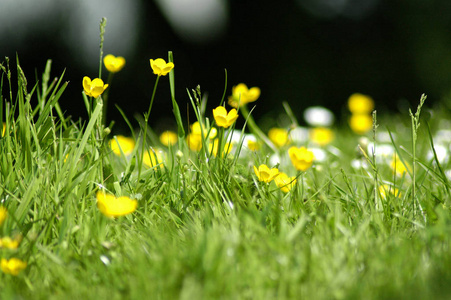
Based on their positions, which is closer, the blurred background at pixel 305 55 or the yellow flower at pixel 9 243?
the yellow flower at pixel 9 243

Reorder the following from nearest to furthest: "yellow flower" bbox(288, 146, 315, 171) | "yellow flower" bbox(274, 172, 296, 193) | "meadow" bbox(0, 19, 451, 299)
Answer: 1. "meadow" bbox(0, 19, 451, 299)
2. "yellow flower" bbox(288, 146, 315, 171)
3. "yellow flower" bbox(274, 172, 296, 193)

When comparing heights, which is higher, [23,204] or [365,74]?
[23,204]

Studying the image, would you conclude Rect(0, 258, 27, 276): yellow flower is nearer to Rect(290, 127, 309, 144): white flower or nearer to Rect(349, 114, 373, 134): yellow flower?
Rect(290, 127, 309, 144): white flower

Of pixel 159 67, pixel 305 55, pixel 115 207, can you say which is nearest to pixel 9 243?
pixel 115 207

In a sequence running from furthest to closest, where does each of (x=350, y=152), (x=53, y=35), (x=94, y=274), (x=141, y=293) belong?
(x=53, y=35)
(x=350, y=152)
(x=94, y=274)
(x=141, y=293)

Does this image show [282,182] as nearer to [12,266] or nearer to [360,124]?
[12,266]

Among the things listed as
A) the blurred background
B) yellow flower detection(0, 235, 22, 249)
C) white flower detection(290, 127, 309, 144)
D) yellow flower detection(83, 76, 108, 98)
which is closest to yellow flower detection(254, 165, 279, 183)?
yellow flower detection(83, 76, 108, 98)

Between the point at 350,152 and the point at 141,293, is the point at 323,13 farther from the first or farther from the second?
the point at 141,293

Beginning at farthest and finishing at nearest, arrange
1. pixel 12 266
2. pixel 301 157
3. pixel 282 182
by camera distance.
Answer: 1. pixel 282 182
2. pixel 301 157
3. pixel 12 266

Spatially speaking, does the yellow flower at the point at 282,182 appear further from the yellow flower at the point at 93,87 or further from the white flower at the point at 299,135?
the white flower at the point at 299,135

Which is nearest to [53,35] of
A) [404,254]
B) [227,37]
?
[227,37]

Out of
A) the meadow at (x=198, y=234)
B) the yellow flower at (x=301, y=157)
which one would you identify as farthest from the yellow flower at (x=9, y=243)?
the yellow flower at (x=301, y=157)
